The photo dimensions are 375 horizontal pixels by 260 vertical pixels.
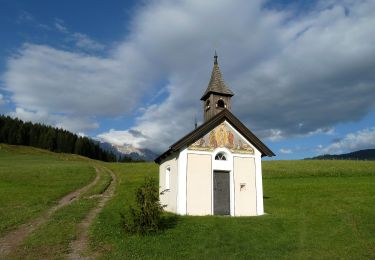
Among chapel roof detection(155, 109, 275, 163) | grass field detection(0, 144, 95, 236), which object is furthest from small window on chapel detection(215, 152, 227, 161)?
grass field detection(0, 144, 95, 236)

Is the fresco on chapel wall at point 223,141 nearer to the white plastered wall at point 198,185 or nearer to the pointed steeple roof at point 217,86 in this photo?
the white plastered wall at point 198,185

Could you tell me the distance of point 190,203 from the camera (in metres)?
24.9

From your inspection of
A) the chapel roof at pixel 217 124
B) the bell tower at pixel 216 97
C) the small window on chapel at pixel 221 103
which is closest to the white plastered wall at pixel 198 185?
the chapel roof at pixel 217 124

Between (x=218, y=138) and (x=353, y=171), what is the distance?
3236 cm

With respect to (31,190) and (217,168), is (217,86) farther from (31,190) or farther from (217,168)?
(31,190)

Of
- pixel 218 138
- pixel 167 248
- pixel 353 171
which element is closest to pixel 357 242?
pixel 167 248

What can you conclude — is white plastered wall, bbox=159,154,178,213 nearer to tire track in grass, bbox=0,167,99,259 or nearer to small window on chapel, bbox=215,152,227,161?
small window on chapel, bbox=215,152,227,161

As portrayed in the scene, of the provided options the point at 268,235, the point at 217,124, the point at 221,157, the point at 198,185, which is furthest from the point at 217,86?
the point at 268,235

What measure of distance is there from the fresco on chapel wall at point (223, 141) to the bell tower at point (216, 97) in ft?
5.38

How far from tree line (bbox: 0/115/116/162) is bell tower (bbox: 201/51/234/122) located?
105059 mm

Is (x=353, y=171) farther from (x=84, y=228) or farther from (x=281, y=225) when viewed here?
(x=84, y=228)

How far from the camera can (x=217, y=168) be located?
2600 cm

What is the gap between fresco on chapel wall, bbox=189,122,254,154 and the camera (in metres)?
26.0

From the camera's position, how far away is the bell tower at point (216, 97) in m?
28.0
